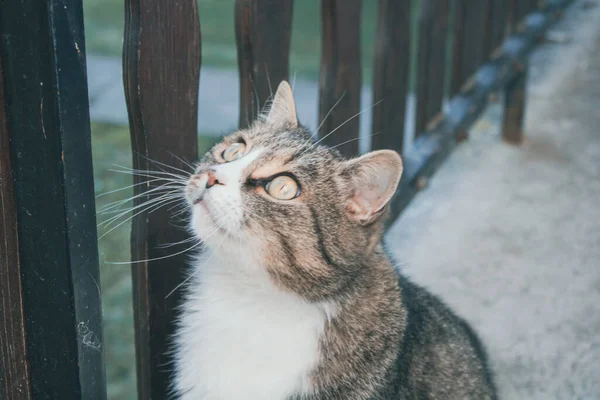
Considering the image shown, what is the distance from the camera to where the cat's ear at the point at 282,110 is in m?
1.79

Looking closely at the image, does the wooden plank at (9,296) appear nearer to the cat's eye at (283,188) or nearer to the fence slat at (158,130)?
the fence slat at (158,130)

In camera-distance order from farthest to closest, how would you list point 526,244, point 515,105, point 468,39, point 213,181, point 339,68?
point 515,105 < point 468,39 < point 526,244 < point 339,68 < point 213,181

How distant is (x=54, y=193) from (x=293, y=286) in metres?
0.52

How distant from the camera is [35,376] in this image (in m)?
1.46

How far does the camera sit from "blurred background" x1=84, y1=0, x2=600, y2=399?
2502 mm

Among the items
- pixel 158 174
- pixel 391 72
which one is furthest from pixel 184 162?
pixel 391 72

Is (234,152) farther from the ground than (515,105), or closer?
farther from the ground

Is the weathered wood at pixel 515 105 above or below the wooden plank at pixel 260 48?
below

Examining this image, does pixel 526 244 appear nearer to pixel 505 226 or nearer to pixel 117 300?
pixel 505 226

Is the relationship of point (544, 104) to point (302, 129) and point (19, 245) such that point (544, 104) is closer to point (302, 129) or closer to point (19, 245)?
point (302, 129)

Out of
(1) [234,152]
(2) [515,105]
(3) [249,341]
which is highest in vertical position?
(1) [234,152]

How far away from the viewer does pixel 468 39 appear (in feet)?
11.1

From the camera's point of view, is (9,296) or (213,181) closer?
(9,296)

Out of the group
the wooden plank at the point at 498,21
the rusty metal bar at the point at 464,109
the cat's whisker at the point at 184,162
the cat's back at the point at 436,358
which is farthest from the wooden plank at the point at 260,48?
the wooden plank at the point at 498,21
